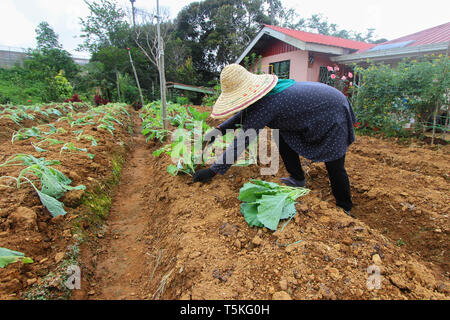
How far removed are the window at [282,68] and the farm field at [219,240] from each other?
687 cm

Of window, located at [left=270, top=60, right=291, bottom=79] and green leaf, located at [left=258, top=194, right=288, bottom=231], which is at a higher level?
window, located at [left=270, top=60, right=291, bottom=79]

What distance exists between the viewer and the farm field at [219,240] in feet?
3.88

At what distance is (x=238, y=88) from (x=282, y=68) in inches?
318

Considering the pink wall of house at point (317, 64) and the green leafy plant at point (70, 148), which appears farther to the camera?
the pink wall of house at point (317, 64)

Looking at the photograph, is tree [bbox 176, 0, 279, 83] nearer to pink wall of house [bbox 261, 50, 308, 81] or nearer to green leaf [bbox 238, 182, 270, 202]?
pink wall of house [bbox 261, 50, 308, 81]

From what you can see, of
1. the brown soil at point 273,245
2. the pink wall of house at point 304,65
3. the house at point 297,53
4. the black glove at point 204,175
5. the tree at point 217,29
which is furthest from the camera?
the tree at point 217,29

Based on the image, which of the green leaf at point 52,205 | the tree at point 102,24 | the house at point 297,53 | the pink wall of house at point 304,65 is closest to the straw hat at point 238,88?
the green leaf at point 52,205

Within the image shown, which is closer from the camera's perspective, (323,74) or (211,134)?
(211,134)

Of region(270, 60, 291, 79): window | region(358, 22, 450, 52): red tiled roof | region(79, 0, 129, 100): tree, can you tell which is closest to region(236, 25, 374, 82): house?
region(270, 60, 291, 79): window

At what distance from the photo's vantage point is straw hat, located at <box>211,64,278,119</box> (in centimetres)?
168

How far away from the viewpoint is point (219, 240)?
1501mm

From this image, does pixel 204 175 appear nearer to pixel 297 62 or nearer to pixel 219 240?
pixel 219 240

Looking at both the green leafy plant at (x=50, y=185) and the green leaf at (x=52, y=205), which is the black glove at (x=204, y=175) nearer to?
the green leafy plant at (x=50, y=185)

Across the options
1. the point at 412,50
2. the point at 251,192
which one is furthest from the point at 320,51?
the point at 251,192
